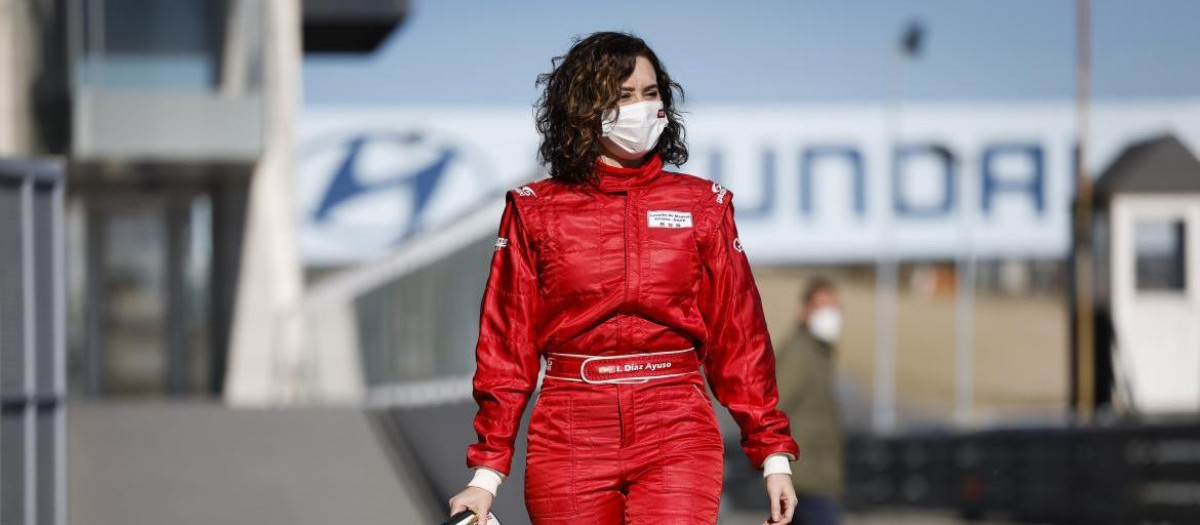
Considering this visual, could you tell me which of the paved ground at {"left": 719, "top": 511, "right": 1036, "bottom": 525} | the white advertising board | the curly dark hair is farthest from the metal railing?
the white advertising board

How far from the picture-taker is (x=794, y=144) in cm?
4056

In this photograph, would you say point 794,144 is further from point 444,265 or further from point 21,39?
point 444,265

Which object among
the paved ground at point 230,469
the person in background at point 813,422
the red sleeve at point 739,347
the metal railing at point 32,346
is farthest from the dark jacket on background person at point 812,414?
the red sleeve at point 739,347

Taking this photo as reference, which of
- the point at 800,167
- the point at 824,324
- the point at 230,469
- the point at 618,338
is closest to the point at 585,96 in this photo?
the point at 618,338

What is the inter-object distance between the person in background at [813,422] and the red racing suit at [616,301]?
4017 mm

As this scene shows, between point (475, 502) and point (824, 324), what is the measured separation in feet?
15.9

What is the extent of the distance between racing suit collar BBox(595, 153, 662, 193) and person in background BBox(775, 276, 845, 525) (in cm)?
406

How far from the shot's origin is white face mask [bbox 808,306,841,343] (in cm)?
811

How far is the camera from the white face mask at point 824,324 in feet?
26.6

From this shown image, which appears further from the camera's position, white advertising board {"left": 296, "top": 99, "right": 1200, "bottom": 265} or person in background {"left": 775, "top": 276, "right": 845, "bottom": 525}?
white advertising board {"left": 296, "top": 99, "right": 1200, "bottom": 265}

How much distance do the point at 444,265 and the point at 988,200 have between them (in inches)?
1317

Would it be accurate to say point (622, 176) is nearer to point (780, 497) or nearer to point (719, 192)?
point (719, 192)

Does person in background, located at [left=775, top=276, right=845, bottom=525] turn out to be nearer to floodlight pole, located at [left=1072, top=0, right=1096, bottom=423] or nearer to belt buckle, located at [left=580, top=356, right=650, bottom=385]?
belt buckle, located at [left=580, top=356, right=650, bottom=385]

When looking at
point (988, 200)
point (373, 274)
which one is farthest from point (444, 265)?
point (988, 200)
